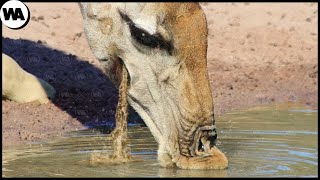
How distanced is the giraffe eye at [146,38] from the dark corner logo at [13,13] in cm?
207

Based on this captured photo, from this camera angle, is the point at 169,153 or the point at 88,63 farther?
the point at 88,63

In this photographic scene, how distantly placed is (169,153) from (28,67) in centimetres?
489

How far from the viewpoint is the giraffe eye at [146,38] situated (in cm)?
659

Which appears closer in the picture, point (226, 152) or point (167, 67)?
point (167, 67)

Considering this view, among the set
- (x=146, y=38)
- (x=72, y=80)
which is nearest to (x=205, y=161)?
(x=146, y=38)

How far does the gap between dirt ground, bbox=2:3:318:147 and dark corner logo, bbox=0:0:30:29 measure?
3.50 ft

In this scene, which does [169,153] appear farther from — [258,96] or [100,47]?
[258,96]

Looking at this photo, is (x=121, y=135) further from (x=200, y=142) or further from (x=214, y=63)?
(x=214, y=63)

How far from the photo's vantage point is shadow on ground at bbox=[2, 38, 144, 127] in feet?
33.0

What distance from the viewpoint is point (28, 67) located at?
1128 cm

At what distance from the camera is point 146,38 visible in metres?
6.67

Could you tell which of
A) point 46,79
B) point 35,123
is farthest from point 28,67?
point 35,123

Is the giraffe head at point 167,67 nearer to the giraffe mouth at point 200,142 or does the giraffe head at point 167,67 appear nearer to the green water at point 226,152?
the giraffe mouth at point 200,142

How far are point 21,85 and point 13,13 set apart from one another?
164 centimetres
